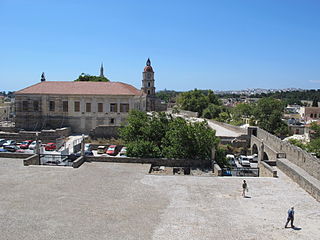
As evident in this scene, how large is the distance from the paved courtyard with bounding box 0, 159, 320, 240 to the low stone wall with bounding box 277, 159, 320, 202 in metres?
0.46

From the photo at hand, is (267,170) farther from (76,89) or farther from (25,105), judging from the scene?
(25,105)

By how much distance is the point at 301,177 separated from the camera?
69.9 ft

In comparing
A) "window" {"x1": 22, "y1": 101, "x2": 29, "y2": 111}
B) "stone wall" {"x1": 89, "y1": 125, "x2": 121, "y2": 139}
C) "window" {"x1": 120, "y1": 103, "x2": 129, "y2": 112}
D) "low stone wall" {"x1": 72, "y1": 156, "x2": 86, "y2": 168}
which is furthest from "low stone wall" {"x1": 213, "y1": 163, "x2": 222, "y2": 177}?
"window" {"x1": 22, "y1": 101, "x2": 29, "y2": 111}

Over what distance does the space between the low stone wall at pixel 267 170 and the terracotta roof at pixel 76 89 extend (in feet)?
84.8

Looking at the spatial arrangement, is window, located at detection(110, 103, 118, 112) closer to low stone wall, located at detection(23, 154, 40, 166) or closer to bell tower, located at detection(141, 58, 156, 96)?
low stone wall, located at detection(23, 154, 40, 166)

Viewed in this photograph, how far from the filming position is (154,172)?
25.1m

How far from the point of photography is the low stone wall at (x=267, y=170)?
23.6 m

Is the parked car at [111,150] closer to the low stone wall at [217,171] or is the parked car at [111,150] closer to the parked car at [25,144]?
the parked car at [25,144]

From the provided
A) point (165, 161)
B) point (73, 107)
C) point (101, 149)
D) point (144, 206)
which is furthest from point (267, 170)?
point (73, 107)

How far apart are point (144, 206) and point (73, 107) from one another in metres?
33.9

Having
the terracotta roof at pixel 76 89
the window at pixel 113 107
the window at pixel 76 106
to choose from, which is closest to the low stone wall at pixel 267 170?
the terracotta roof at pixel 76 89

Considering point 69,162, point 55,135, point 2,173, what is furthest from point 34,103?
point 2,173

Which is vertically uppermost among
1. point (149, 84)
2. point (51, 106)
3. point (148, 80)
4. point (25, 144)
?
point (148, 80)

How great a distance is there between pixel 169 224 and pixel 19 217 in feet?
23.0
